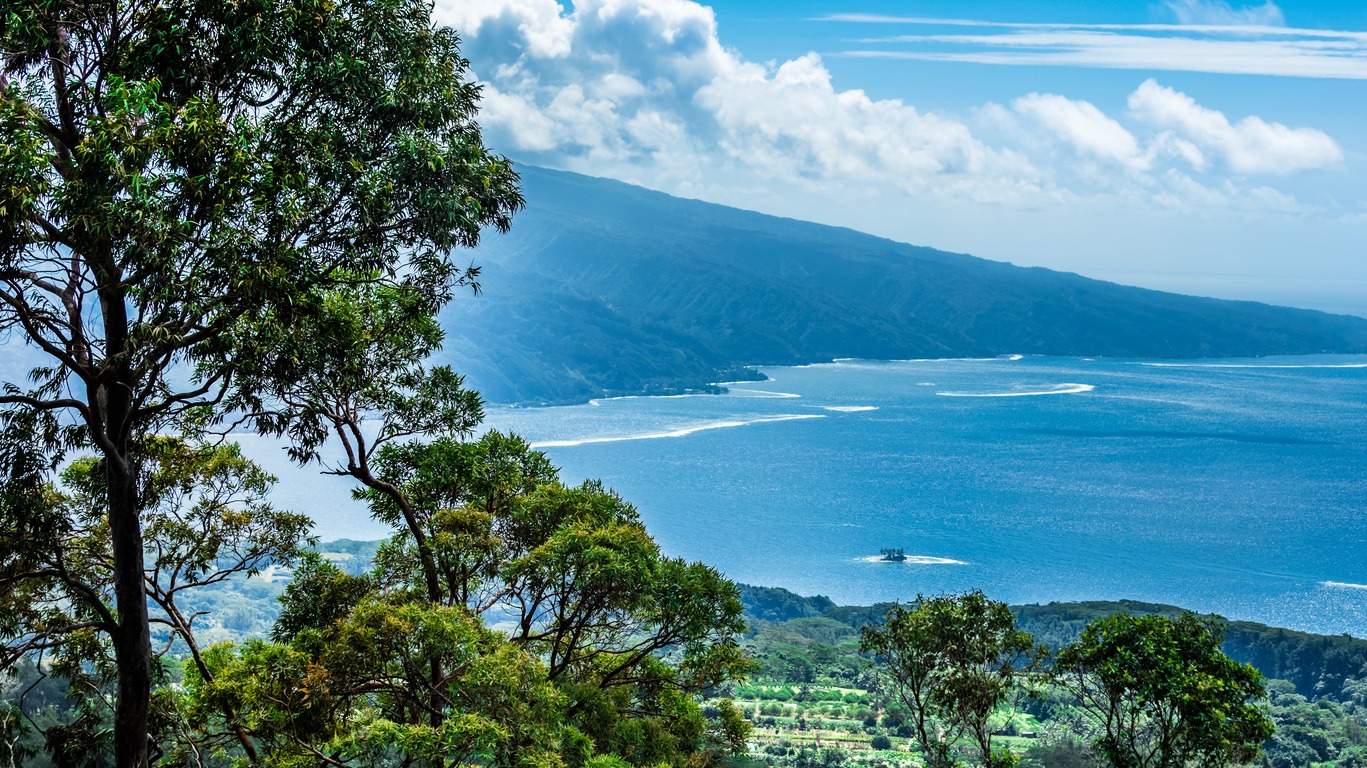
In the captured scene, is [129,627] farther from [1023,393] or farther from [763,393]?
[1023,393]

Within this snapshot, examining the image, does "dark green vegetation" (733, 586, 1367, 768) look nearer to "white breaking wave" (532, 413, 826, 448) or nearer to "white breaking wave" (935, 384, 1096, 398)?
"white breaking wave" (532, 413, 826, 448)

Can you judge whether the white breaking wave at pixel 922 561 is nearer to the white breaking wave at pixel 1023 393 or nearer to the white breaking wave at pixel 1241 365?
the white breaking wave at pixel 1023 393

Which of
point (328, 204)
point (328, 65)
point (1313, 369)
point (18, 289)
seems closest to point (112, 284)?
point (18, 289)

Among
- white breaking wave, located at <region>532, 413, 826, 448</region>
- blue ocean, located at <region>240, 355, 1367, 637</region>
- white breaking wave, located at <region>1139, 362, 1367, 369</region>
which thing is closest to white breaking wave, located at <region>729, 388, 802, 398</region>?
blue ocean, located at <region>240, 355, 1367, 637</region>

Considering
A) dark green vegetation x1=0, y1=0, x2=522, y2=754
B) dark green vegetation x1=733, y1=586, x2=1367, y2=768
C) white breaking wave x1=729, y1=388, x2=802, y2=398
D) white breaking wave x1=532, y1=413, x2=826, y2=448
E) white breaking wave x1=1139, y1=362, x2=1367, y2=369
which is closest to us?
dark green vegetation x1=0, y1=0, x2=522, y2=754

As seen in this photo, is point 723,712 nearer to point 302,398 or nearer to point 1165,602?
point 302,398
